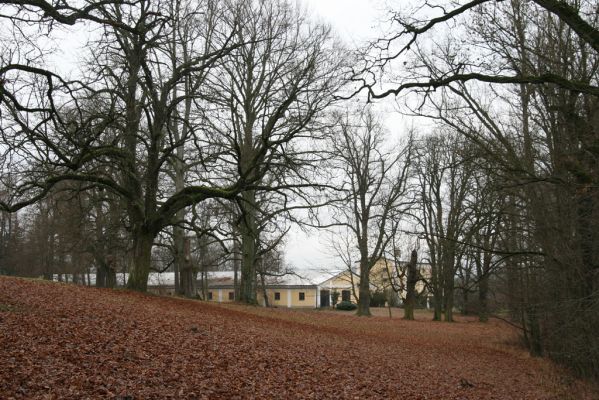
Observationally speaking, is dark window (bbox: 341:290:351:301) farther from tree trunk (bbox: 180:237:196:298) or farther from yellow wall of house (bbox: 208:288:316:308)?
tree trunk (bbox: 180:237:196:298)

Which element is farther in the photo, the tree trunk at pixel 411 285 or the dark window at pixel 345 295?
the dark window at pixel 345 295

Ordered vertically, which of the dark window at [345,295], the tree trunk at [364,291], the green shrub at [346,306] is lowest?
the green shrub at [346,306]

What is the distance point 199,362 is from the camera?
28.4 feet

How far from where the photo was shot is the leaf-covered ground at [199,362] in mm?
6801

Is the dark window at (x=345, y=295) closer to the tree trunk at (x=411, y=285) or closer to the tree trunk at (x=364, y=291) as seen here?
the tree trunk at (x=364, y=291)

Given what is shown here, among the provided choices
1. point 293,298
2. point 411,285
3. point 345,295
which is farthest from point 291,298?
point 411,285

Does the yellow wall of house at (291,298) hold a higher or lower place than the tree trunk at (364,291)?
lower

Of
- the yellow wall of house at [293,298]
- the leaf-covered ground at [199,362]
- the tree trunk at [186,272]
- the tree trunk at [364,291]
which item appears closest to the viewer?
the leaf-covered ground at [199,362]

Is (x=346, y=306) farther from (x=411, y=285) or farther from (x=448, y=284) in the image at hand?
(x=448, y=284)

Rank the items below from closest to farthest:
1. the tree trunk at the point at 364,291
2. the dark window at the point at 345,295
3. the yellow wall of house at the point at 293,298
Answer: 1. the tree trunk at the point at 364,291
2. the dark window at the point at 345,295
3. the yellow wall of house at the point at 293,298

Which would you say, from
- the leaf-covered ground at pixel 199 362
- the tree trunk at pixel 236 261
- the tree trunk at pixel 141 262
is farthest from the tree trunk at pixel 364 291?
the leaf-covered ground at pixel 199 362

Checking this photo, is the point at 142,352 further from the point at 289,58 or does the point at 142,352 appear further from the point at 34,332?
the point at 289,58

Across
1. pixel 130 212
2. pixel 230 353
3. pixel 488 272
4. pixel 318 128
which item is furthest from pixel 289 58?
pixel 230 353

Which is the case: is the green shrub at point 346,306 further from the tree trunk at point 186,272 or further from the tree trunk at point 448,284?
the tree trunk at point 186,272
